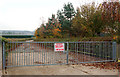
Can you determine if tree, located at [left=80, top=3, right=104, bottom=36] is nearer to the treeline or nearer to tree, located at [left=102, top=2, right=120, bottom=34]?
the treeline

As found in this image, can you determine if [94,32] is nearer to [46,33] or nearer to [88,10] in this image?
[88,10]

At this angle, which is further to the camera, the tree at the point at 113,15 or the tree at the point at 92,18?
the tree at the point at 92,18

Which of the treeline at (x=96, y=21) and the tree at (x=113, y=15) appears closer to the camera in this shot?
the tree at (x=113, y=15)

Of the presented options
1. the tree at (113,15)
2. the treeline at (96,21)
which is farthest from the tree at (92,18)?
the tree at (113,15)

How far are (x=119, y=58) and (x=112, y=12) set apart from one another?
13.1 feet

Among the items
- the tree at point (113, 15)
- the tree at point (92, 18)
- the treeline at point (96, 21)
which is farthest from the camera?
the tree at point (92, 18)

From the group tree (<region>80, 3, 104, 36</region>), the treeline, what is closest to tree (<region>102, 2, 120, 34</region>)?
the treeline

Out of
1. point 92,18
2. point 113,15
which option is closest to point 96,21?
point 92,18

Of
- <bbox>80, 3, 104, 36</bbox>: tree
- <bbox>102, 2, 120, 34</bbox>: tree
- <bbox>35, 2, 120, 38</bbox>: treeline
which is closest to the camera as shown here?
<bbox>102, 2, 120, 34</bbox>: tree

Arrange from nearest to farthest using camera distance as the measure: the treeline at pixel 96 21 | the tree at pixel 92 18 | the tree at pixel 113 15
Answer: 1. the tree at pixel 113 15
2. the treeline at pixel 96 21
3. the tree at pixel 92 18

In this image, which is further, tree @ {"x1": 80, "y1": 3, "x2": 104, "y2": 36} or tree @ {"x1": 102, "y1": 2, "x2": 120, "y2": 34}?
tree @ {"x1": 80, "y1": 3, "x2": 104, "y2": 36}

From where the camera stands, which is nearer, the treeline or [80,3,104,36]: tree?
the treeline

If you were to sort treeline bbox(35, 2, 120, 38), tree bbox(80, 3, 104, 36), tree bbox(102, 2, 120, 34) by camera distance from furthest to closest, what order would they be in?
1. tree bbox(80, 3, 104, 36)
2. treeline bbox(35, 2, 120, 38)
3. tree bbox(102, 2, 120, 34)

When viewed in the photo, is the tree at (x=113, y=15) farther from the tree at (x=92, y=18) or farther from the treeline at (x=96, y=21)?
the tree at (x=92, y=18)
